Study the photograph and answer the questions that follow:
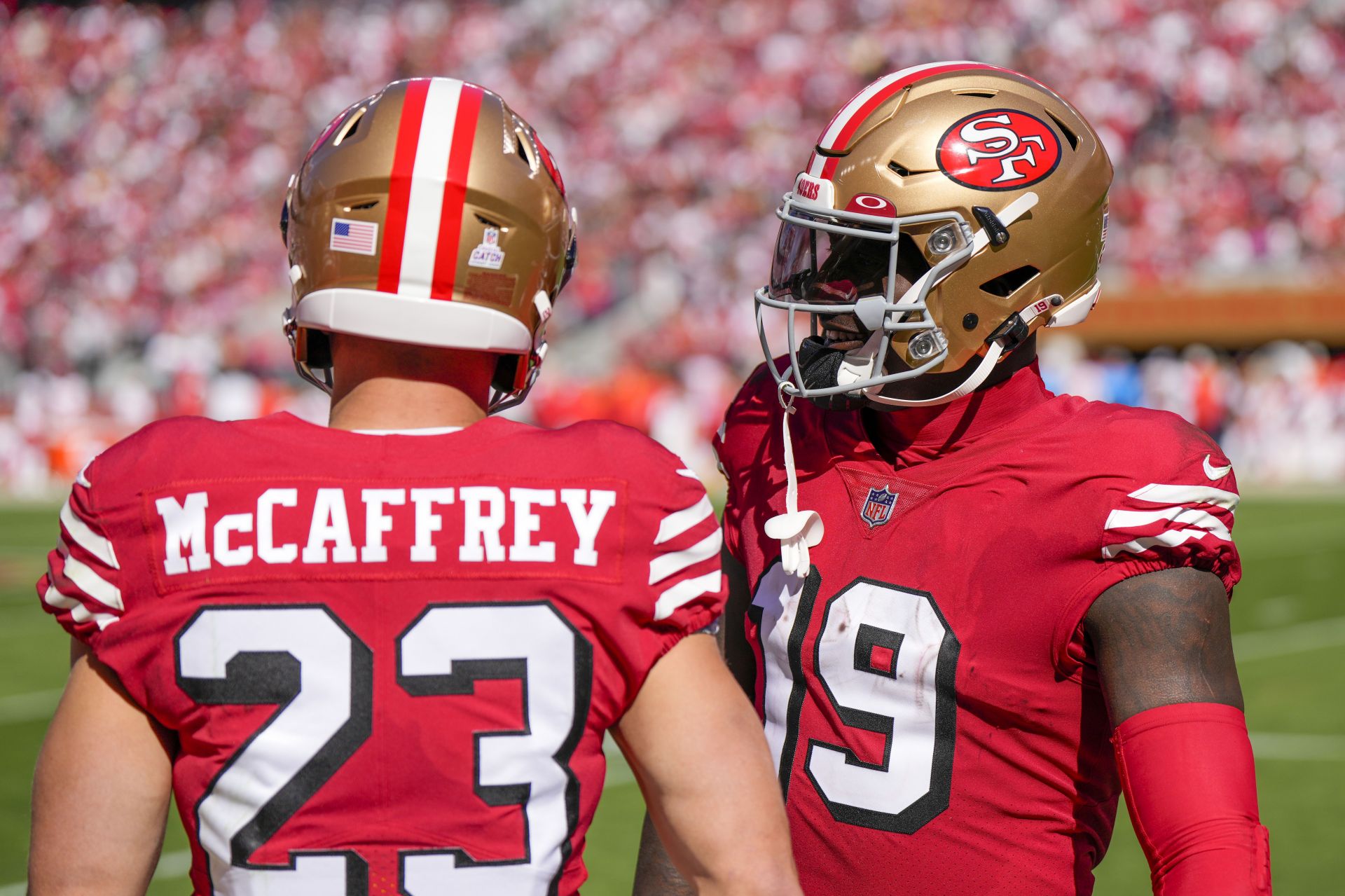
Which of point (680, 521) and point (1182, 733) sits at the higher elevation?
point (680, 521)

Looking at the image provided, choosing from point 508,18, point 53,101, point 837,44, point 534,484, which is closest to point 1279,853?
point 534,484

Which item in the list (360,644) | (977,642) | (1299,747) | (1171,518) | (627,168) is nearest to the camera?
(360,644)

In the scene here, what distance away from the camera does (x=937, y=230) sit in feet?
6.53

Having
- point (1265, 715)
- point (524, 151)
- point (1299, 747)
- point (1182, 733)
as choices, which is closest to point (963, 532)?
point (1182, 733)

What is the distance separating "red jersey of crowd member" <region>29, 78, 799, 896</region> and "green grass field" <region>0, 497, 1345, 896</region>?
11.2 ft

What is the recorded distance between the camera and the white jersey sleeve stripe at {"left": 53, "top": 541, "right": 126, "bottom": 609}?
1496 millimetres

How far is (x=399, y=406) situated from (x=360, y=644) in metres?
0.25

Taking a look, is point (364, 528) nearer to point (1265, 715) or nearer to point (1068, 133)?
point (1068, 133)

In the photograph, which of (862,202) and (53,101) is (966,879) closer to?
(862,202)

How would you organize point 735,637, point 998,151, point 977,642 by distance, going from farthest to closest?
1. point 735,637
2. point 998,151
3. point 977,642

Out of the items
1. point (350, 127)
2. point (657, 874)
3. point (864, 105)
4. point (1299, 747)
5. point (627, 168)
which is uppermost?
point (627, 168)

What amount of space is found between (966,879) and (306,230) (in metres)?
1.09

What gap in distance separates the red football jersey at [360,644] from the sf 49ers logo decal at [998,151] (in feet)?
2.52

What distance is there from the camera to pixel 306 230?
163cm
